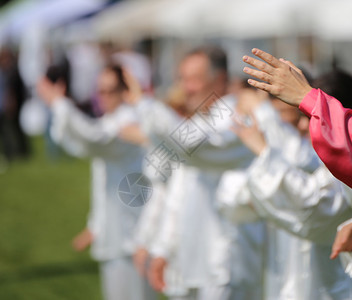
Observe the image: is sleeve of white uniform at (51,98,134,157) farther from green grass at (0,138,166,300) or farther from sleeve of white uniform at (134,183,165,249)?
green grass at (0,138,166,300)

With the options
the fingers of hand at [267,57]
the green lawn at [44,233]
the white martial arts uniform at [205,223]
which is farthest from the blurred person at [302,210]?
the green lawn at [44,233]

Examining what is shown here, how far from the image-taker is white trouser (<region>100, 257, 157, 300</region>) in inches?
186

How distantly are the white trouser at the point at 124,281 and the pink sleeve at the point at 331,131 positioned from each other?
275 cm

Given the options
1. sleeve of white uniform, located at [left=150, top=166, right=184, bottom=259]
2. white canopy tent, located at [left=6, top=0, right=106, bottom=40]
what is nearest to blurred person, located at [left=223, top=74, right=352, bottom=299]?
sleeve of white uniform, located at [left=150, top=166, right=184, bottom=259]

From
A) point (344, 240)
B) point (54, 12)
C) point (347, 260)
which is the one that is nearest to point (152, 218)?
point (347, 260)

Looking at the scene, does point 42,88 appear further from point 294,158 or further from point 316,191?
point 316,191

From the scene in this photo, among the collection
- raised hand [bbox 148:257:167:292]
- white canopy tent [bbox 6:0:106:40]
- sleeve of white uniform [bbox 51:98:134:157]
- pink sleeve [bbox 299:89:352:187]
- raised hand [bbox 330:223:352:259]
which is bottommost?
white canopy tent [bbox 6:0:106:40]

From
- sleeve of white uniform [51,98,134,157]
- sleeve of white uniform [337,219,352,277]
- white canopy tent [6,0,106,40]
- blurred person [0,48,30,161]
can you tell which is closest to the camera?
sleeve of white uniform [337,219,352,277]

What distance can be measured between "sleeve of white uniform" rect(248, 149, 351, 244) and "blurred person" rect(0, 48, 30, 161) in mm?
11389

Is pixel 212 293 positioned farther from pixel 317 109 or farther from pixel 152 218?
pixel 317 109

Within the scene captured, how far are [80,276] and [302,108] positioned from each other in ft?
15.7

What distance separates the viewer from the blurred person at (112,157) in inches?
183

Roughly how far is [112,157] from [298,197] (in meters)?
2.18

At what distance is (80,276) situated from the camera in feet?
21.9
